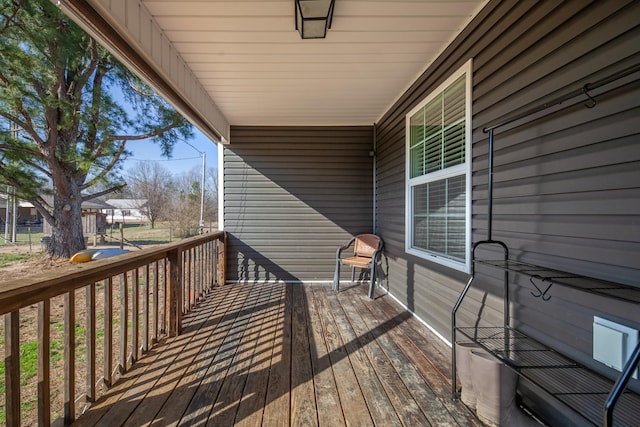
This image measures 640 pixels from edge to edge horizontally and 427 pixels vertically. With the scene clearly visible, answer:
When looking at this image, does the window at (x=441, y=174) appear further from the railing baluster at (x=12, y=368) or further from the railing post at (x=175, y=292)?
the railing baluster at (x=12, y=368)

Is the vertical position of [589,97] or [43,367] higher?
[589,97]

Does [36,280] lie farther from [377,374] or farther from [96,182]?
[96,182]

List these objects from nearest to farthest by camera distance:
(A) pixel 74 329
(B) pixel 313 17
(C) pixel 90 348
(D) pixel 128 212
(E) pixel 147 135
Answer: (A) pixel 74 329
(C) pixel 90 348
(B) pixel 313 17
(E) pixel 147 135
(D) pixel 128 212

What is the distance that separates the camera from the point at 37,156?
736 centimetres

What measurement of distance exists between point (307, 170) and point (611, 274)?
144 inches

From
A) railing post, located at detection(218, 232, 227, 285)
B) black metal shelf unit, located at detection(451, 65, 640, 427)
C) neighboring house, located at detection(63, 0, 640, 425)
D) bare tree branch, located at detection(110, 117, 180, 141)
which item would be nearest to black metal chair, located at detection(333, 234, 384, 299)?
neighboring house, located at detection(63, 0, 640, 425)

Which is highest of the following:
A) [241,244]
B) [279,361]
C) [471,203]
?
[471,203]

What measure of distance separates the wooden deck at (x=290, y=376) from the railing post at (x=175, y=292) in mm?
110

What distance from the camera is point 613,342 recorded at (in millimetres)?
1062

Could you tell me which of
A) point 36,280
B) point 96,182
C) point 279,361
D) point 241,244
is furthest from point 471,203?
point 96,182

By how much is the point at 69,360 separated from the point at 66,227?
9956 mm

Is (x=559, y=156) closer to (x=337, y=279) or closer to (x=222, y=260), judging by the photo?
(x=337, y=279)

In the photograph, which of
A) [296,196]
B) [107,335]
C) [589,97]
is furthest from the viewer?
[296,196]

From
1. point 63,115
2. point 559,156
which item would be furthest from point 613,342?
point 63,115
